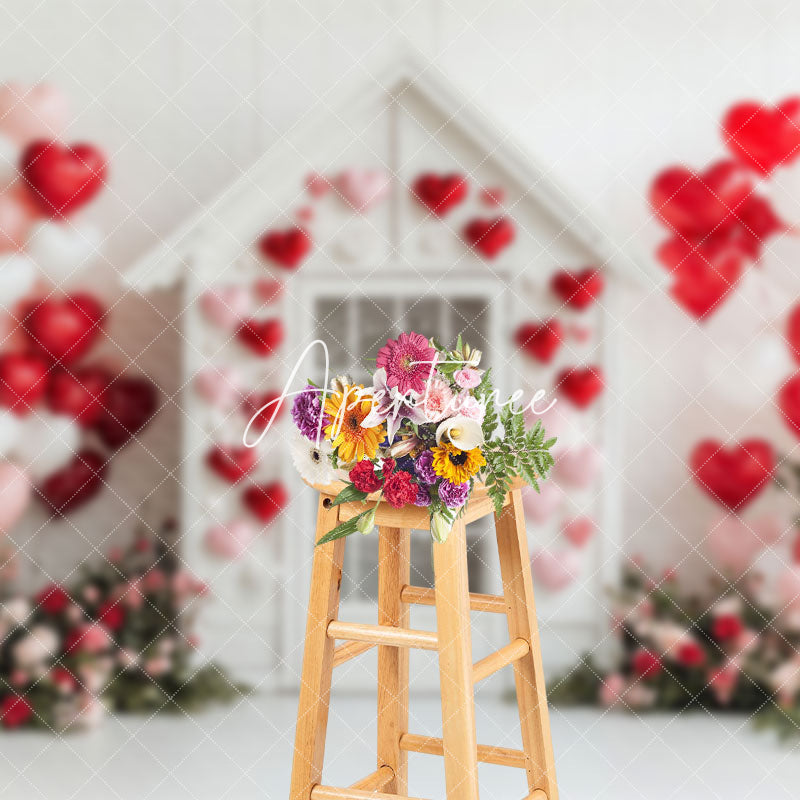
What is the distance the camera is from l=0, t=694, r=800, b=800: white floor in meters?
2.41

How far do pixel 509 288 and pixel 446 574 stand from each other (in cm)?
141

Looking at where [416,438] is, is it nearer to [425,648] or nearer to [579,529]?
[425,648]

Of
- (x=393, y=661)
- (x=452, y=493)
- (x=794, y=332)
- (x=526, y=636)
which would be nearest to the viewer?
(x=452, y=493)

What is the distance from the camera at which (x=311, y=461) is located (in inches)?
64.4

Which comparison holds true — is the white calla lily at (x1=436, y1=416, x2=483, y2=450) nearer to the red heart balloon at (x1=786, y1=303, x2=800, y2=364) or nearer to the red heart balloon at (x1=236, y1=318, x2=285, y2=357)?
the red heart balloon at (x1=236, y1=318, x2=285, y2=357)

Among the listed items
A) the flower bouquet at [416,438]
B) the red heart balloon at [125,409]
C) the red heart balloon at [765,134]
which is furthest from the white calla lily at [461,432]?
the red heart balloon at [765,134]

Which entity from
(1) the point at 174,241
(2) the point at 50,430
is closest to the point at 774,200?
(1) the point at 174,241

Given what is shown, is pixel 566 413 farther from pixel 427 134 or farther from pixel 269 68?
pixel 269 68

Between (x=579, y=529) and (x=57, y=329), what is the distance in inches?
61.5

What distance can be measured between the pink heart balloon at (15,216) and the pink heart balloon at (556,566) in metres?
1.67

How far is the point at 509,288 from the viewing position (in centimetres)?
282

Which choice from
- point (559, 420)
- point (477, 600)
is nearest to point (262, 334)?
point (559, 420)

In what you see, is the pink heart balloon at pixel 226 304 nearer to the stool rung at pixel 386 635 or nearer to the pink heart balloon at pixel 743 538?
the stool rung at pixel 386 635

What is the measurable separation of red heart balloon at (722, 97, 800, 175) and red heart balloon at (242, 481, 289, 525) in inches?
64.1
